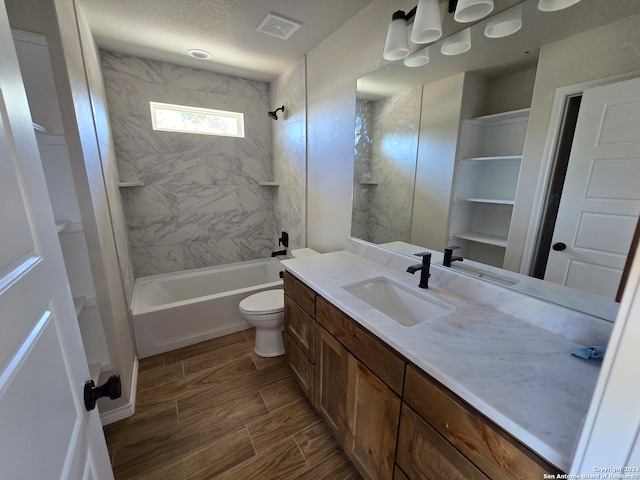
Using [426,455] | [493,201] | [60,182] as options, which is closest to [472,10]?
[493,201]

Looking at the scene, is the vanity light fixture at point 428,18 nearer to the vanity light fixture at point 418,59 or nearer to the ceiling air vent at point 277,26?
the vanity light fixture at point 418,59

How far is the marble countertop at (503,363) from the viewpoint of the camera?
625mm

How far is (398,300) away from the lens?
57.2 inches

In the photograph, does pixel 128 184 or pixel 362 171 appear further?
pixel 128 184

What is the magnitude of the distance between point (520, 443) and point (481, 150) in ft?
3.68

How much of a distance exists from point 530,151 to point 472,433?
3.43ft

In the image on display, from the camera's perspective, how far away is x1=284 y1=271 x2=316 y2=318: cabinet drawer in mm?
1458

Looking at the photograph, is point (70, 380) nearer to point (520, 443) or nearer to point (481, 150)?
point (520, 443)

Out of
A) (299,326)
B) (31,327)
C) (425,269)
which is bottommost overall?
(299,326)

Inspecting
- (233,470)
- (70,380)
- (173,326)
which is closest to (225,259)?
(173,326)

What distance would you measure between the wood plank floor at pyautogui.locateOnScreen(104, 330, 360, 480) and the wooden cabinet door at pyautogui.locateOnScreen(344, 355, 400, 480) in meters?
0.27

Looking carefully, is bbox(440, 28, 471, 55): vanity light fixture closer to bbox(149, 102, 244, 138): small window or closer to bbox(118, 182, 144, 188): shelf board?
bbox(149, 102, 244, 138): small window

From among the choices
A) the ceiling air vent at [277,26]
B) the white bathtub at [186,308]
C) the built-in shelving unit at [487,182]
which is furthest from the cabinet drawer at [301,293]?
the ceiling air vent at [277,26]

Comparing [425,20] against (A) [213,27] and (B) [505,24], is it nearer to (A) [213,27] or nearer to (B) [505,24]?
(B) [505,24]
